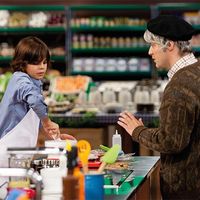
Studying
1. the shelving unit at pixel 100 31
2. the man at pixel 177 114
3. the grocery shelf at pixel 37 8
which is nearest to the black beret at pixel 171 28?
the man at pixel 177 114

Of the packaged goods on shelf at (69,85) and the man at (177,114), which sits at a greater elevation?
the packaged goods on shelf at (69,85)

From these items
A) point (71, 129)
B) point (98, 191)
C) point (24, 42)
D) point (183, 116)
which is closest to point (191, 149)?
point (183, 116)

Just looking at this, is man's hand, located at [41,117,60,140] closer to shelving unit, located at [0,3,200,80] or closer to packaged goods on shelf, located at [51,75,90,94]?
packaged goods on shelf, located at [51,75,90,94]

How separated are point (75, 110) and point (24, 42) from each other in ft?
11.2

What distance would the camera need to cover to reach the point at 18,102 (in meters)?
4.68

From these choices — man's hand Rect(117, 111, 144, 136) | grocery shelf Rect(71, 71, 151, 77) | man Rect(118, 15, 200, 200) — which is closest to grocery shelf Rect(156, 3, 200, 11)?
grocery shelf Rect(71, 71, 151, 77)

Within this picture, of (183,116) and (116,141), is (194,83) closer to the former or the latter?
(183,116)

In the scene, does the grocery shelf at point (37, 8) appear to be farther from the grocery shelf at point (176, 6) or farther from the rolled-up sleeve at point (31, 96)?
the rolled-up sleeve at point (31, 96)

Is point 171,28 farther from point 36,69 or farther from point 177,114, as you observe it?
point 36,69

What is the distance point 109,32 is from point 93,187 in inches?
352

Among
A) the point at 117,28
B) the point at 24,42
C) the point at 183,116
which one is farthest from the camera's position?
the point at 117,28

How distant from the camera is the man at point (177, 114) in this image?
3.35m

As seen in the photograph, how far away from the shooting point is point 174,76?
3.44 m

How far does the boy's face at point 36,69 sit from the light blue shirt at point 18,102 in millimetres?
59
